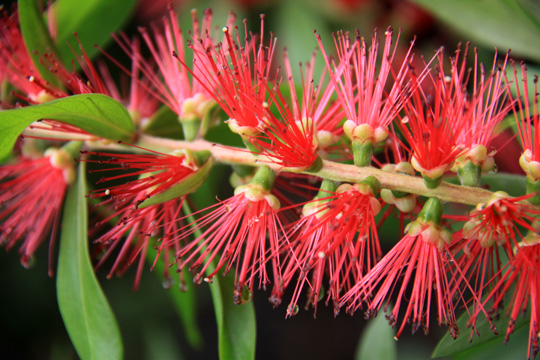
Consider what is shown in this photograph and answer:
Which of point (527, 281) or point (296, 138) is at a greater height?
→ point (296, 138)

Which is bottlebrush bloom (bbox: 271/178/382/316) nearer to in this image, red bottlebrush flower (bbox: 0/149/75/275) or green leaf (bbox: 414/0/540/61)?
red bottlebrush flower (bbox: 0/149/75/275)

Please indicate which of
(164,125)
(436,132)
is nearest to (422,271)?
(436,132)

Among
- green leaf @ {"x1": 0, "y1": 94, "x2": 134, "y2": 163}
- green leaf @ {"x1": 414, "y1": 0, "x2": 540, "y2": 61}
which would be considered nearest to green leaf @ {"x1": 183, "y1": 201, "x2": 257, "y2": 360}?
green leaf @ {"x1": 0, "y1": 94, "x2": 134, "y2": 163}

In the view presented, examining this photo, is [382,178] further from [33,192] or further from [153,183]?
[33,192]

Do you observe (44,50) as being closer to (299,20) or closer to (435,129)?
(435,129)

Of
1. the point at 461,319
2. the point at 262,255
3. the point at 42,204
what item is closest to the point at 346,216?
the point at 262,255

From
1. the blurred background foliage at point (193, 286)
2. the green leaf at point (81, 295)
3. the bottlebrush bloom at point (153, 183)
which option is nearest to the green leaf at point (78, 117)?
the bottlebrush bloom at point (153, 183)
